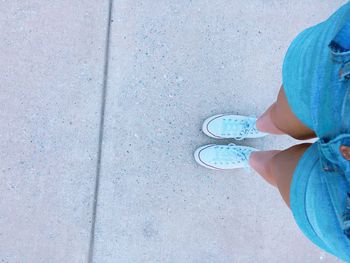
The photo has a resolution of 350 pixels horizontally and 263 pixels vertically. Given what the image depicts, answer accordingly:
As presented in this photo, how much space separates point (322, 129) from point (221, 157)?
3.24 ft

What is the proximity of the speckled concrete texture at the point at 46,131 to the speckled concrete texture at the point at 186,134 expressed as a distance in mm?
103

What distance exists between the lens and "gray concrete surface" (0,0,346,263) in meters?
1.93

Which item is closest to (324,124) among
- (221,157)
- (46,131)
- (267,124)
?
(267,124)

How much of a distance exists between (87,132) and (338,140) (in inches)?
50.4

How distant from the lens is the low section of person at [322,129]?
979 millimetres

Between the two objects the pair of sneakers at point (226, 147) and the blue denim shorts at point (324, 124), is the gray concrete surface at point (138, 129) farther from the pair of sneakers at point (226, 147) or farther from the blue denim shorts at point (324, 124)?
the blue denim shorts at point (324, 124)

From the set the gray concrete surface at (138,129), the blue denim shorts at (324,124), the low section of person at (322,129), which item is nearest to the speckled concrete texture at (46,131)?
the gray concrete surface at (138,129)

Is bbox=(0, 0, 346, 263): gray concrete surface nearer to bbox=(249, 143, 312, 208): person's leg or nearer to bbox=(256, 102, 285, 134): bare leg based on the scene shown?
bbox=(256, 102, 285, 134): bare leg

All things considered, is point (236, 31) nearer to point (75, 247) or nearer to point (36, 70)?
point (36, 70)

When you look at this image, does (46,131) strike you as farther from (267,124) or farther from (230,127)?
(267,124)

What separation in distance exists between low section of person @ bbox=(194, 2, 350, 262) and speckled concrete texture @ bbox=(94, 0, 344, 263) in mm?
708

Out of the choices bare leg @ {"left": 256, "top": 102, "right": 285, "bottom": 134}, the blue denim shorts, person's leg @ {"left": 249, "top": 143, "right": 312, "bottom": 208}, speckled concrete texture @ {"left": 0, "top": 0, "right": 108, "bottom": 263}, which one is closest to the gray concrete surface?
speckled concrete texture @ {"left": 0, "top": 0, "right": 108, "bottom": 263}

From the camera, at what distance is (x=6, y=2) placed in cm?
193

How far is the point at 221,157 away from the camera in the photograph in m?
2.01
